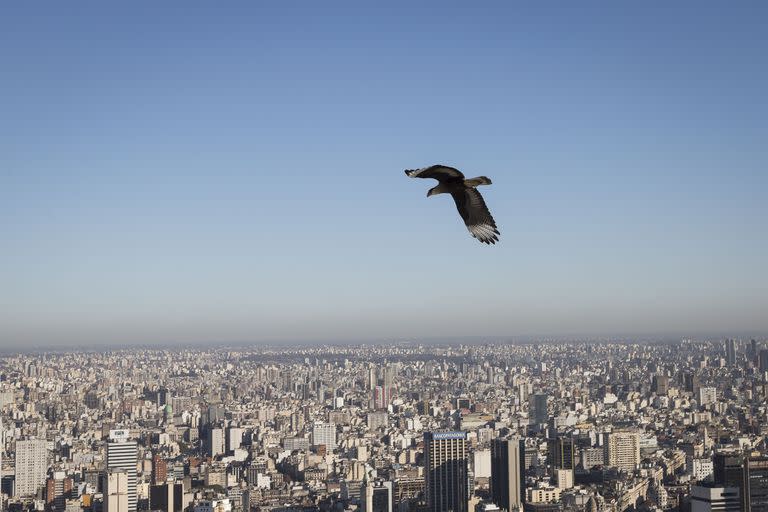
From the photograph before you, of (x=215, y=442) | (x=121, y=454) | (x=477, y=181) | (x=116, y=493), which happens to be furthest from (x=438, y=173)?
(x=215, y=442)

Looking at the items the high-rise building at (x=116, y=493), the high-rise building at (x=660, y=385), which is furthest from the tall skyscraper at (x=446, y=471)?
the high-rise building at (x=660, y=385)

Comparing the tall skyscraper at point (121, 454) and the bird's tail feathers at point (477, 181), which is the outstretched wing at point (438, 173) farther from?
the tall skyscraper at point (121, 454)

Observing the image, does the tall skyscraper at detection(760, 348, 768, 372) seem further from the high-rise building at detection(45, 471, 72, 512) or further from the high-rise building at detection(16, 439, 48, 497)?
the high-rise building at detection(16, 439, 48, 497)

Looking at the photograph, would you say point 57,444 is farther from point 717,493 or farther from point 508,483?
point 717,493

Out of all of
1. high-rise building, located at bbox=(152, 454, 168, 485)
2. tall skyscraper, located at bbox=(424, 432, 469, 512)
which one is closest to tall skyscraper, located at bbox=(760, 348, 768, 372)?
tall skyscraper, located at bbox=(424, 432, 469, 512)

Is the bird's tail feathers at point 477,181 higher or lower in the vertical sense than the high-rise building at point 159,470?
higher

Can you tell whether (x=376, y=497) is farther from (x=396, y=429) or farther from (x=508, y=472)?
(x=396, y=429)
